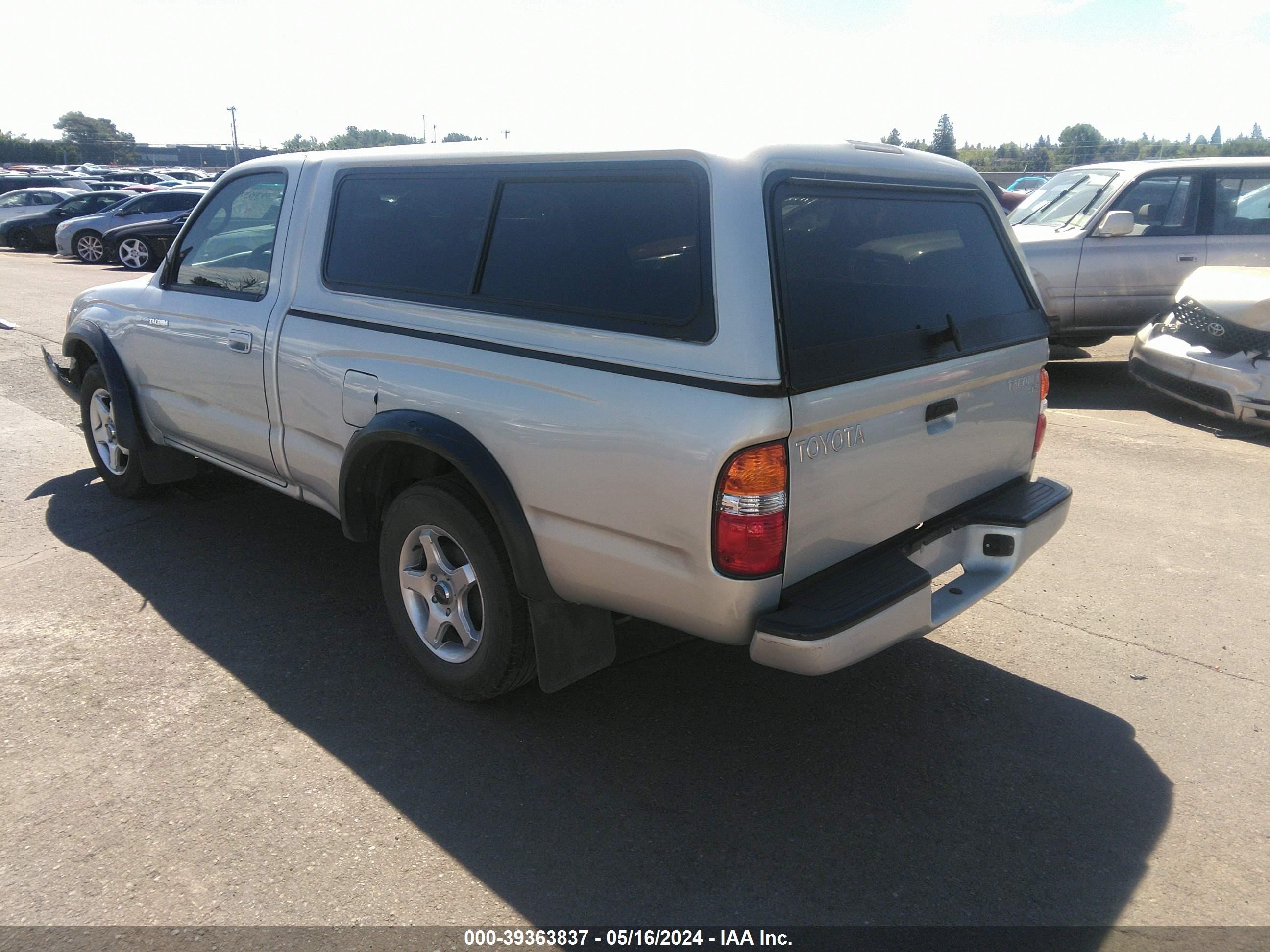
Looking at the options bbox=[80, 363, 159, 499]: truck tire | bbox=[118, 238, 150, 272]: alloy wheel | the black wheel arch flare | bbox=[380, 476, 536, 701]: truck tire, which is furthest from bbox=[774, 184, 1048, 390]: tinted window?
bbox=[118, 238, 150, 272]: alloy wheel

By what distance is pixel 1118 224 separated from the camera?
8.62 meters

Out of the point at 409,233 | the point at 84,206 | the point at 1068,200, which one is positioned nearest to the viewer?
the point at 409,233

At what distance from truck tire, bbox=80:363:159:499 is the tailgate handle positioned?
4350 mm

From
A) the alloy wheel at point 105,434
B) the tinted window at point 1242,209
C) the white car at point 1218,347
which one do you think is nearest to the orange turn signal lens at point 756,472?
the alloy wheel at point 105,434

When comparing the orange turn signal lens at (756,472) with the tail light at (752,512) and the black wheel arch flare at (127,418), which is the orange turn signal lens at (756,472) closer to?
the tail light at (752,512)

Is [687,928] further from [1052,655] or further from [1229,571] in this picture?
[1229,571]

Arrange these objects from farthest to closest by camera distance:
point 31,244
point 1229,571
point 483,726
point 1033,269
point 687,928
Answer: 1. point 31,244
2. point 1033,269
3. point 1229,571
4. point 483,726
5. point 687,928

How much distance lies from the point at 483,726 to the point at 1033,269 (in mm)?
7405

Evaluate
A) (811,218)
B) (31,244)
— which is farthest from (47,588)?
(31,244)

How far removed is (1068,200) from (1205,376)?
9.83 feet

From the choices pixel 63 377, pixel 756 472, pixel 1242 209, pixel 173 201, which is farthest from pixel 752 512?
pixel 173 201

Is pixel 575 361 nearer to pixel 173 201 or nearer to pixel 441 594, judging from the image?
pixel 441 594

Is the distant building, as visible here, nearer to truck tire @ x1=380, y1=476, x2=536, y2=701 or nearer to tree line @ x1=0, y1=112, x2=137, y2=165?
tree line @ x1=0, y1=112, x2=137, y2=165

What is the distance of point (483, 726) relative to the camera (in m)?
3.51
